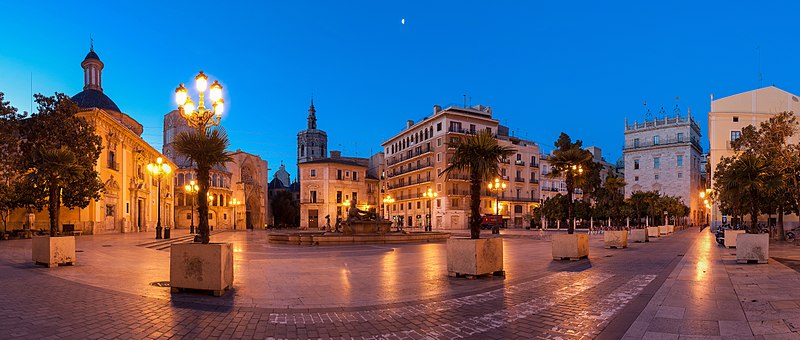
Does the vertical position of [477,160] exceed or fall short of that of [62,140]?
it falls short

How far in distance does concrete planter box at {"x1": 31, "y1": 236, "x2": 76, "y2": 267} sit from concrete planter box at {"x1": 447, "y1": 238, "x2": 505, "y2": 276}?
10.4m

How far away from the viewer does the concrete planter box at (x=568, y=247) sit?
14078 mm

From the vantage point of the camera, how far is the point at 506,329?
18.9 ft

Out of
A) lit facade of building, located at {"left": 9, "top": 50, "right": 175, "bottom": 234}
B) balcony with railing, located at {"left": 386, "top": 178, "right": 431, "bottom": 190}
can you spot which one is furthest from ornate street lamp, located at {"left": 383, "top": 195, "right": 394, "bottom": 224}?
lit facade of building, located at {"left": 9, "top": 50, "right": 175, "bottom": 234}

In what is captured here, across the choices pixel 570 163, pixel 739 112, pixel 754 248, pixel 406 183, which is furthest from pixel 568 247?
pixel 406 183

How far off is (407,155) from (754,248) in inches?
2411

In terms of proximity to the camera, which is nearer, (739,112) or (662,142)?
(739,112)

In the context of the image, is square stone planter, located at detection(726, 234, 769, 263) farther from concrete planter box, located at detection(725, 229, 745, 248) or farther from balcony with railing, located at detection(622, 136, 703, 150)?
balcony with railing, located at detection(622, 136, 703, 150)

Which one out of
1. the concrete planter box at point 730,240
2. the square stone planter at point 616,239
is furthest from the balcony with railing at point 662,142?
the square stone planter at point 616,239

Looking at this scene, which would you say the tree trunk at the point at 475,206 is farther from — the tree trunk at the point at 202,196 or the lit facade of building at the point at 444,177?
the lit facade of building at the point at 444,177

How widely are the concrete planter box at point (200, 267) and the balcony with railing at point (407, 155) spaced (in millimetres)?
58587

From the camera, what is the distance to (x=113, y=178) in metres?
36.1

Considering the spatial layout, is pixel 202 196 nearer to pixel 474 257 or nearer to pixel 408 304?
pixel 408 304

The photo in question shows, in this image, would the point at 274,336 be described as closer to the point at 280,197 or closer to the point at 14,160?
the point at 14,160
